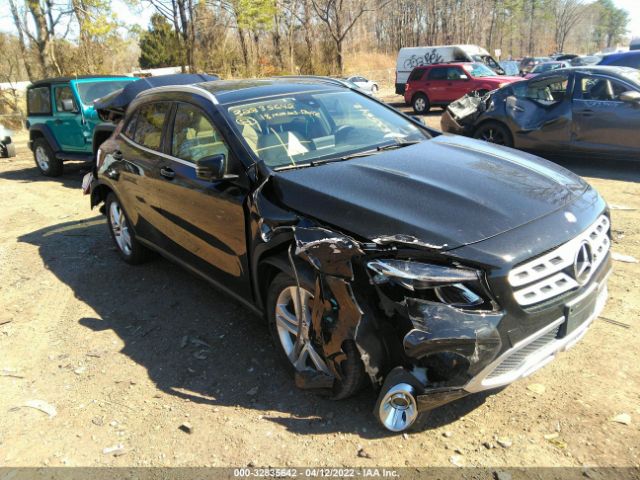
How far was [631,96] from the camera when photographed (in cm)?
748

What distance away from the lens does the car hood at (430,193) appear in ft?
8.38

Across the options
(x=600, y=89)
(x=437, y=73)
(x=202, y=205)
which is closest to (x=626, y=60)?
(x=600, y=89)

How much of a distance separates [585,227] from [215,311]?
2.86 metres

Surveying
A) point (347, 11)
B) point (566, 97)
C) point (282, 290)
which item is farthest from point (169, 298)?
point (347, 11)

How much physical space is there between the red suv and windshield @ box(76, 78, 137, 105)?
39.9ft

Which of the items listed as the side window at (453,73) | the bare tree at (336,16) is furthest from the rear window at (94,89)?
the bare tree at (336,16)

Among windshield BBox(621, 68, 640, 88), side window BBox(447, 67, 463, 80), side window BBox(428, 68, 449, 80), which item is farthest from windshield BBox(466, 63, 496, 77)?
windshield BBox(621, 68, 640, 88)

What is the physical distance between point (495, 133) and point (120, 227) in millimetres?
6563

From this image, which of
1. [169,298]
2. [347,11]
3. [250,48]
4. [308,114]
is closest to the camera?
[308,114]

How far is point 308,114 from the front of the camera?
151 inches

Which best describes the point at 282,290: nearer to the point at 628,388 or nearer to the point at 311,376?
the point at 311,376

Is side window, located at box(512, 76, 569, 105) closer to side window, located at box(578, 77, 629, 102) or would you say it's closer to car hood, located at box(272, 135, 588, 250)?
side window, located at box(578, 77, 629, 102)

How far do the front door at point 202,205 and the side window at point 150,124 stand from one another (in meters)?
0.25

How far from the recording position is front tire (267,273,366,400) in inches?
107
